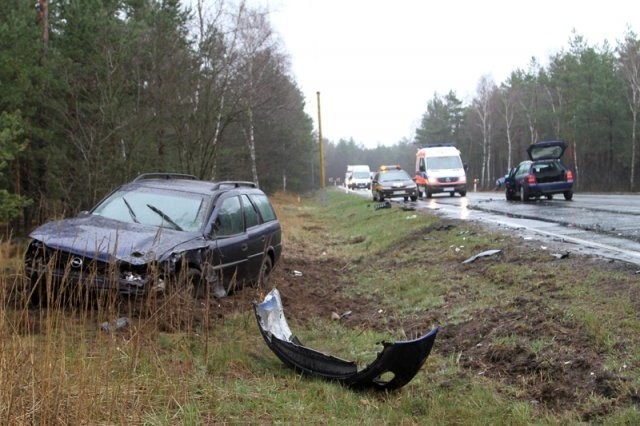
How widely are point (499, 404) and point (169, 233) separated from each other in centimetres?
407

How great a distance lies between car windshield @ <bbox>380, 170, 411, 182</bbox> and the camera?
31.2 meters

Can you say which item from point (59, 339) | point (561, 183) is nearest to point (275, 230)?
point (59, 339)

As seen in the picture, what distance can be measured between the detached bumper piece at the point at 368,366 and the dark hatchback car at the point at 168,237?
785 millimetres

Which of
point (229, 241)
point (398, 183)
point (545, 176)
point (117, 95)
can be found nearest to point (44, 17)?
point (117, 95)

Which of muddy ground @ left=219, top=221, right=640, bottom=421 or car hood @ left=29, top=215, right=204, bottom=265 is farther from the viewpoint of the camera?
car hood @ left=29, top=215, right=204, bottom=265

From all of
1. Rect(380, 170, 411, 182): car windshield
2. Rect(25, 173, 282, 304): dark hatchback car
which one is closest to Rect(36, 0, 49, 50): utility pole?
Rect(25, 173, 282, 304): dark hatchback car

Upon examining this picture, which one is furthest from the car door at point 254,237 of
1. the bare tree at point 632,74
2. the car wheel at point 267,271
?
the bare tree at point 632,74

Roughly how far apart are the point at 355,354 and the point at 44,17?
19.1 metres

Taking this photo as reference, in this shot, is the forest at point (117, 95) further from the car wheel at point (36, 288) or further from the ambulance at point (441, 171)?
the ambulance at point (441, 171)

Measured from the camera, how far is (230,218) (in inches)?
318

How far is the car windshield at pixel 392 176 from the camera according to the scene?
102 ft

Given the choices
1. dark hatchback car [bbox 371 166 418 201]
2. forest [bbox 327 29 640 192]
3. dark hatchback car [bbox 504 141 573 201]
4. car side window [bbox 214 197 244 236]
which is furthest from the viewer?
forest [bbox 327 29 640 192]

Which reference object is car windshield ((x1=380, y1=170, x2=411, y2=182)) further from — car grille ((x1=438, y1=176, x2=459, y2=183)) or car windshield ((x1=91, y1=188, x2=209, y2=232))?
car windshield ((x1=91, y1=188, x2=209, y2=232))

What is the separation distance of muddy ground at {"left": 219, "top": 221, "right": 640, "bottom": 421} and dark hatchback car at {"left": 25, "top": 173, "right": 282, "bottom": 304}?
597 mm
